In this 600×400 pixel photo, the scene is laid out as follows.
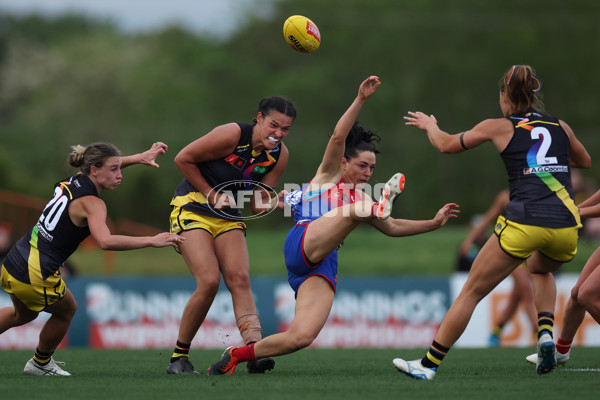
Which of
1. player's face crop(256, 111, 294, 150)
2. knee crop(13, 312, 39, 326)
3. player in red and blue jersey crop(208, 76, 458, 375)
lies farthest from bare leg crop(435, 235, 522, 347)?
knee crop(13, 312, 39, 326)

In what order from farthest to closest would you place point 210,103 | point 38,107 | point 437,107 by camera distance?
point 38,107 → point 210,103 → point 437,107

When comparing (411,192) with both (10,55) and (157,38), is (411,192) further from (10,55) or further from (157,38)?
(10,55)

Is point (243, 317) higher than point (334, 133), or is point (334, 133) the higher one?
point (334, 133)

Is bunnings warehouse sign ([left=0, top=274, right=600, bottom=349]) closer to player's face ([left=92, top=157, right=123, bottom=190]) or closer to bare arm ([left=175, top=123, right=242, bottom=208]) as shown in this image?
bare arm ([left=175, top=123, right=242, bottom=208])

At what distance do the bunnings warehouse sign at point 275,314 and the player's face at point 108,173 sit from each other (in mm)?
5877

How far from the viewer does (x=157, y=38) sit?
4853 cm

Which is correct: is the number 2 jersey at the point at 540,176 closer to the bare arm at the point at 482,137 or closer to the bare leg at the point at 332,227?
the bare arm at the point at 482,137

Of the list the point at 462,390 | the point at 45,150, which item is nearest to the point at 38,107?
the point at 45,150

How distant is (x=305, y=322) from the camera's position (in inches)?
225

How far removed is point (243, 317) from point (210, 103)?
32.3m

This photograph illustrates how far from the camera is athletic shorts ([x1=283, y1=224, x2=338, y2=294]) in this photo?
598 cm

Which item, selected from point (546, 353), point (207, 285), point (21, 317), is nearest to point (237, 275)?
point (207, 285)

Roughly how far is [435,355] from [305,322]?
93 cm

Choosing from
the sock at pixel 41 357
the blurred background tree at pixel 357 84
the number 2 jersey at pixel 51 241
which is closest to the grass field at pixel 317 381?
the sock at pixel 41 357
